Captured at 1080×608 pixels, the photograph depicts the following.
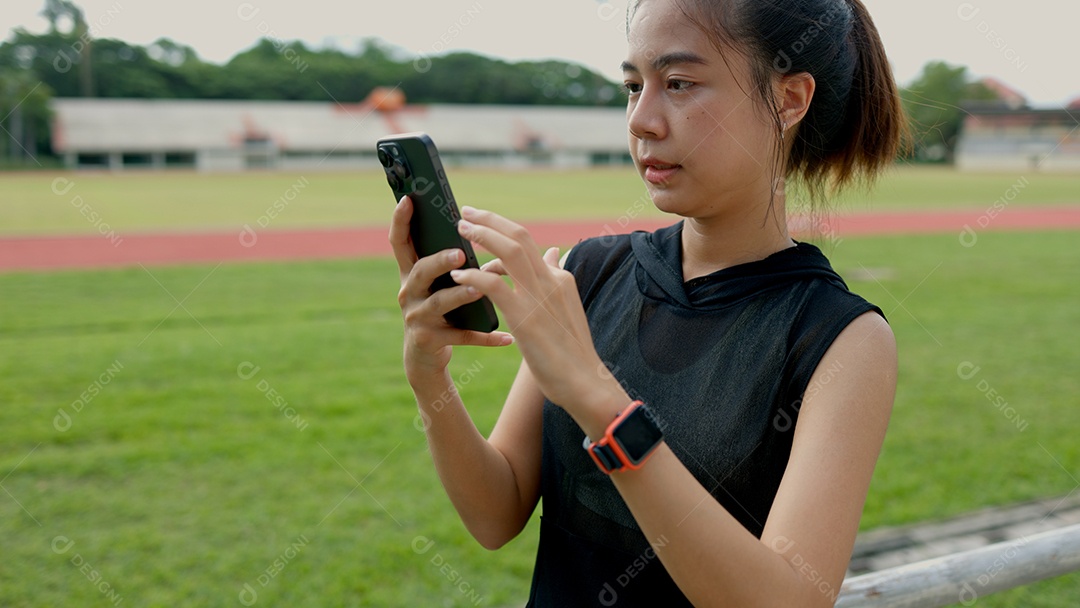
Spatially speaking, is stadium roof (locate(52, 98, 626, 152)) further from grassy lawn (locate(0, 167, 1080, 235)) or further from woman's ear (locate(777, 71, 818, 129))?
woman's ear (locate(777, 71, 818, 129))

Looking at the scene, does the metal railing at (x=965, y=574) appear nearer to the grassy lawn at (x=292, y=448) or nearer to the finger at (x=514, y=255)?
the finger at (x=514, y=255)

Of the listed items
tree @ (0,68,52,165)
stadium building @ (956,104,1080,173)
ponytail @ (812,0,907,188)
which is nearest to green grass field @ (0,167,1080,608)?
ponytail @ (812,0,907,188)

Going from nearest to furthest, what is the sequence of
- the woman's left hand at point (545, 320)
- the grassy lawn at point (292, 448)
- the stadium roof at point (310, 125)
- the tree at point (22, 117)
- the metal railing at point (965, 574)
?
the woman's left hand at point (545, 320) < the metal railing at point (965, 574) < the grassy lawn at point (292, 448) < the tree at point (22, 117) < the stadium roof at point (310, 125)

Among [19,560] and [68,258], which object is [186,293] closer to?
[68,258]

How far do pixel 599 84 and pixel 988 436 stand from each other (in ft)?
201

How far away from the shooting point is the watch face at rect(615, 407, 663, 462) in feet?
3.27

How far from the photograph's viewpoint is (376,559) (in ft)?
12.8

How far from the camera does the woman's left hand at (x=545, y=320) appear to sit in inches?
39.1

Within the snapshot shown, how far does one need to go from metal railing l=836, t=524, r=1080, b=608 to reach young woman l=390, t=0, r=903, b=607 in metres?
0.41

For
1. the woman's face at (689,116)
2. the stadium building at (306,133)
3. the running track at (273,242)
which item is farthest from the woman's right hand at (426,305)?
the stadium building at (306,133)

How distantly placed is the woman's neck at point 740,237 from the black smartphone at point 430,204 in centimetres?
39

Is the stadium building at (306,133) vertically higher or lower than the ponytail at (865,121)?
lower

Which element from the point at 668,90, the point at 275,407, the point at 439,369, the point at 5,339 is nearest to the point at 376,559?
the point at 275,407

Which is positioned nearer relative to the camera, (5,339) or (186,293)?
(5,339)
